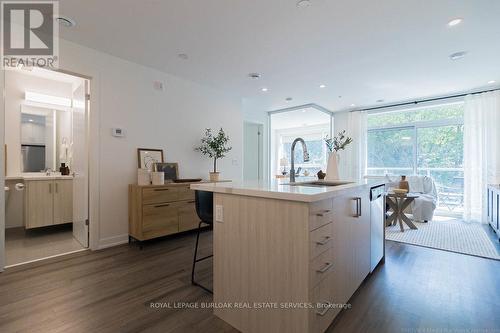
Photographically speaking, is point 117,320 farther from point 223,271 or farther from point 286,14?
point 286,14

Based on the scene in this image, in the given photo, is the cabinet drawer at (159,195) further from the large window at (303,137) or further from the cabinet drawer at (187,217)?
the large window at (303,137)

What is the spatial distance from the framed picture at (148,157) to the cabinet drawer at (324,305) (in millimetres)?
2869

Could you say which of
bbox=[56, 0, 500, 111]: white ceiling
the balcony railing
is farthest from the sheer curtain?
bbox=[56, 0, 500, 111]: white ceiling

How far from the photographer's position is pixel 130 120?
127 inches

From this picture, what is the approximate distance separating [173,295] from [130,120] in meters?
2.42

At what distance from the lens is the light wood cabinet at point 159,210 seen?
296 cm

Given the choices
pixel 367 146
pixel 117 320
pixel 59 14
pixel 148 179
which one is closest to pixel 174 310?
pixel 117 320

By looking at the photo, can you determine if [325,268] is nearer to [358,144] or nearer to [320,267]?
[320,267]

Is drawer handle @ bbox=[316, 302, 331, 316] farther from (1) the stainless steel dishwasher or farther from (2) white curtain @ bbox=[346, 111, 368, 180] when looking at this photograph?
(2) white curtain @ bbox=[346, 111, 368, 180]

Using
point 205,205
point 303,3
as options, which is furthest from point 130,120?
point 303,3

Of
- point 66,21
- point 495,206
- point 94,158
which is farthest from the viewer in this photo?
point 495,206

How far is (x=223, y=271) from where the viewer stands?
157cm

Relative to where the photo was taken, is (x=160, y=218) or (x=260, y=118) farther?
(x=260, y=118)

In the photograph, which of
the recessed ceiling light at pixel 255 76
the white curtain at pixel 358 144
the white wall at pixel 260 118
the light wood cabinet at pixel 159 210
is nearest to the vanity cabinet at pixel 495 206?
the white curtain at pixel 358 144
